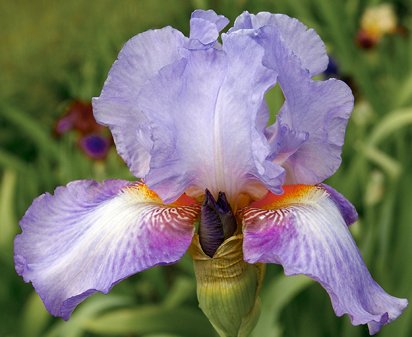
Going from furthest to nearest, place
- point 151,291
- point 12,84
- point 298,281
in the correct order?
1. point 12,84
2. point 151,291
3. point 298,281

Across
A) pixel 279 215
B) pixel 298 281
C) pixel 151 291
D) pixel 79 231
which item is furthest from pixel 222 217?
pixel 151 291

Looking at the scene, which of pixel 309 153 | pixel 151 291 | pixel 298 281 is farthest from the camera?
pixel 151 291

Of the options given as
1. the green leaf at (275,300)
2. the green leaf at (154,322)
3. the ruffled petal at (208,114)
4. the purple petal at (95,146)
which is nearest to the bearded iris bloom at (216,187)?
the ruffled petal at (208,114)

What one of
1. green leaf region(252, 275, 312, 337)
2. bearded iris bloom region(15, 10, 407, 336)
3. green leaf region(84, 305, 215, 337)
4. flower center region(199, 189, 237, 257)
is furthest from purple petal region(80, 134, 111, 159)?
flower center region(199, 189, 237, 257)

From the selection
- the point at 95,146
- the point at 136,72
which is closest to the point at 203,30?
the point at 136,72

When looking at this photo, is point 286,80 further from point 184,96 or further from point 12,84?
point 12,84

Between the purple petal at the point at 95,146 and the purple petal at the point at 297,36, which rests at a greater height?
the purple petal at the point at 297,36

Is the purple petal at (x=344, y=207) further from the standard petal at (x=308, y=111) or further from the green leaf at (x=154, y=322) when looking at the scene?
the green leaf at (x=154, y=322)

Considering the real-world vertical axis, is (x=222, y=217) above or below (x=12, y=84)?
above
